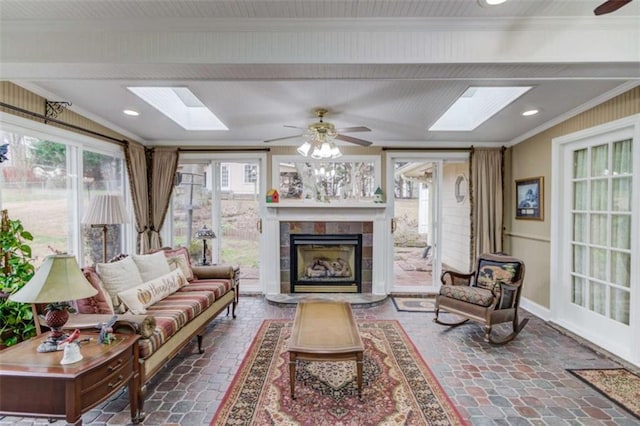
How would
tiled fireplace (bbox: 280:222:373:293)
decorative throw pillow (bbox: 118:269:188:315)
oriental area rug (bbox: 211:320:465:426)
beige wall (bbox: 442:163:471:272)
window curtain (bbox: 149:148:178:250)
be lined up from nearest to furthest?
oriental area rug (bbox: 211:320:465:426)
decorative throw pillow (bbox: 118:269:188:315)
window curtain (bbox: 149:148:178:250)
tiled fireplace (bbox: 280:222:373:293)
beige wall (bbox: 442:163:471:272)

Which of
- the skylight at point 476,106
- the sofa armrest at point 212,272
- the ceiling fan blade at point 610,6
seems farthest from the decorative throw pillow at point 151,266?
the ceiling fan blade at point 610,6

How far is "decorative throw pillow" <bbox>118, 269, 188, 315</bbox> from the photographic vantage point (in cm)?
253

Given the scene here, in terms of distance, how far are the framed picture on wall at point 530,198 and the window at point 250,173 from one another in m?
4.07

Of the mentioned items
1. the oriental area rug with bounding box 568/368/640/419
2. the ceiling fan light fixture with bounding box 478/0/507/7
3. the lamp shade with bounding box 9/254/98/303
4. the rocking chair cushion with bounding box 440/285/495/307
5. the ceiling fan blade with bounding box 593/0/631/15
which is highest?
the ceiling fan light fixture with bounding box 478/0/507/7

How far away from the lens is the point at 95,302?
238cm

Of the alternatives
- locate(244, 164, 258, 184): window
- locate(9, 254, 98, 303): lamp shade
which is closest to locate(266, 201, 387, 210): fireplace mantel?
locate(244, 164, 258, 184): window

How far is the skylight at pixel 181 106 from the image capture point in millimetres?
3195

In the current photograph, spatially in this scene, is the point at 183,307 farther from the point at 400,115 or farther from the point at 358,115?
the point at 400,115

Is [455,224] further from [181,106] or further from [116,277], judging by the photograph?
[116,277]

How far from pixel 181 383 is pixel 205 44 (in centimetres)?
256

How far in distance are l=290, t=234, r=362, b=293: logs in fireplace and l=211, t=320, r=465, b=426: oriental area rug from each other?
183 cm

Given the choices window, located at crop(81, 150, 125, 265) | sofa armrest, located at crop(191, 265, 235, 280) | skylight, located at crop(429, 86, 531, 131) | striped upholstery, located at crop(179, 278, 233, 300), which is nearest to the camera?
skylight, located at crop(429, 86, 531, 131)

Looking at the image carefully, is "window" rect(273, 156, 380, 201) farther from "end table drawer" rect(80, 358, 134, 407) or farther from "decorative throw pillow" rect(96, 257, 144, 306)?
"end table drawer" rect(80, 358, 134, 407)

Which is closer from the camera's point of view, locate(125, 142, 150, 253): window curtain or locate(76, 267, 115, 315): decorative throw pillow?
locate(76, 267, 115, 315): decorative throw pillow
